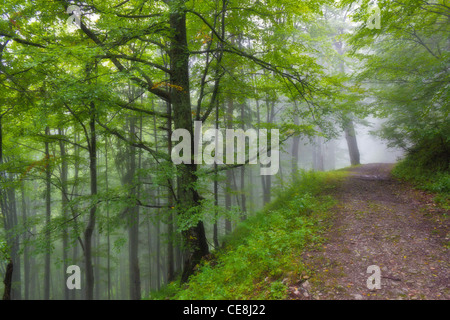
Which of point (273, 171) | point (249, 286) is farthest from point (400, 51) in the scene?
point (249, 286)

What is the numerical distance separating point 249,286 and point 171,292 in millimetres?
3265

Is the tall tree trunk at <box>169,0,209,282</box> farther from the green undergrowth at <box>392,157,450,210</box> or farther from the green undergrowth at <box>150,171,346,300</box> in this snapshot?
the green undergrowth at <box>392,157,450,210</box>

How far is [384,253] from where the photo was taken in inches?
167

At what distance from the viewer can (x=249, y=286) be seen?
4.00 metres

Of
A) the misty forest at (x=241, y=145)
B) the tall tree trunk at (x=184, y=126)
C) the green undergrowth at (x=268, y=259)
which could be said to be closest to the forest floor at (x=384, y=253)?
the misty forest at (x=241, y=145)

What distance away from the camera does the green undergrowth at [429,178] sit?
6.13m

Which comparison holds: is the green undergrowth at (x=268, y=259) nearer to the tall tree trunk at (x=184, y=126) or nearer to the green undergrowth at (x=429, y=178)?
the tall tree trunk at (x=184, y=126)

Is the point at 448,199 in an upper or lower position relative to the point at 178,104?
lower

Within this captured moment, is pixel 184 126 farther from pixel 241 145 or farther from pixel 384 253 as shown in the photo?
pixel 384 253

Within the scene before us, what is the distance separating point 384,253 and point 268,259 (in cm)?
211

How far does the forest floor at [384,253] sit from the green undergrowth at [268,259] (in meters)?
0.26
